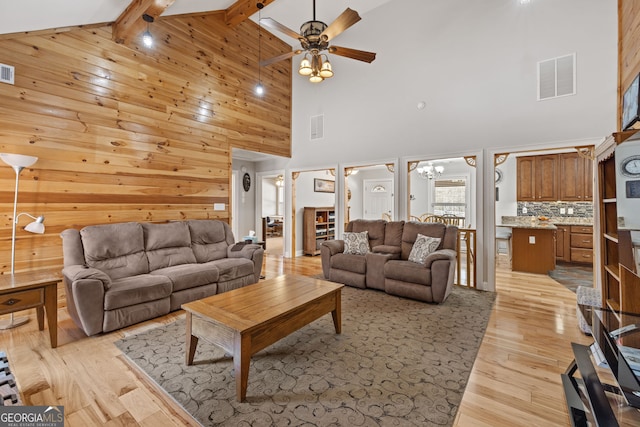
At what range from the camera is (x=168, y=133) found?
4.44m

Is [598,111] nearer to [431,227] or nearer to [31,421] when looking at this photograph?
[431,227]

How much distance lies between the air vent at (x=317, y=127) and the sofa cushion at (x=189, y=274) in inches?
148

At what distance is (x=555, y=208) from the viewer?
6.35 meters

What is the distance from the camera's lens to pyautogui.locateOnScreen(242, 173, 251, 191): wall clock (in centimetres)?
730

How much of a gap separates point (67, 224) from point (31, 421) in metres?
2.74

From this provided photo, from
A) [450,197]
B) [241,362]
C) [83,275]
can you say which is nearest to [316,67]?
[241,362]

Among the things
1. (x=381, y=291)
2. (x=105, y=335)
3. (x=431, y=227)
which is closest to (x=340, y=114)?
(x=431, y=227)

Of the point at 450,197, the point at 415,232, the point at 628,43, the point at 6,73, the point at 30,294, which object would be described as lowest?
the point at 30,294

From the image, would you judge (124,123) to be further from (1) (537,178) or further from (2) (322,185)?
(1) (537,178)

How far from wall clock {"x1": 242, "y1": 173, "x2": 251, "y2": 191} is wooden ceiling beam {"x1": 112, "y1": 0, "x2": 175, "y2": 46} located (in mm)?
3712

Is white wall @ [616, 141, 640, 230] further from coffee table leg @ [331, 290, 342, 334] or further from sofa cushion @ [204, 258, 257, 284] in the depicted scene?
sofa cushion @ [204, 258, 257, 284]

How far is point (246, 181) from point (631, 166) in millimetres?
6775

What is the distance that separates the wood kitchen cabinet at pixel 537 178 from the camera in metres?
6.18
